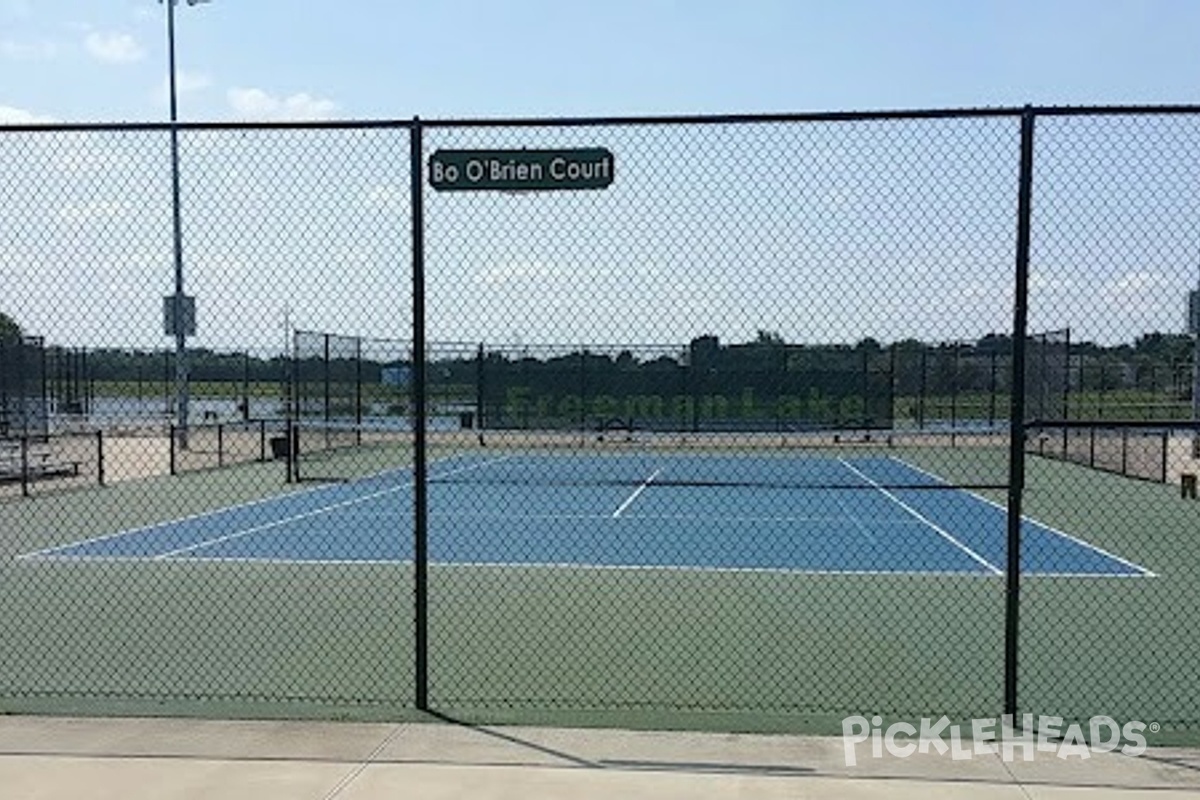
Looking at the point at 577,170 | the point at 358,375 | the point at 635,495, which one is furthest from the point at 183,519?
the point at 358,375

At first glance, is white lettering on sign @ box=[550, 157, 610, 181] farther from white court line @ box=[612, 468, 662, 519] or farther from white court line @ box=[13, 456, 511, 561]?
white court line @ box=[612, 468, 662, 519]

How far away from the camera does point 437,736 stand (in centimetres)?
616

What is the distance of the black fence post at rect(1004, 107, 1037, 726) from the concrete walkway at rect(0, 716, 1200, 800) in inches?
26.0

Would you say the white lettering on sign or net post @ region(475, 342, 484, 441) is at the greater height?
the white lettering on sign

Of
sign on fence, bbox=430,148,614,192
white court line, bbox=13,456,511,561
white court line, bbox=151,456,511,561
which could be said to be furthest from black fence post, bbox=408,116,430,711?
white court line, bbox=13,456,511,561

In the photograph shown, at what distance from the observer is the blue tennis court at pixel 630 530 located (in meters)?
13.3

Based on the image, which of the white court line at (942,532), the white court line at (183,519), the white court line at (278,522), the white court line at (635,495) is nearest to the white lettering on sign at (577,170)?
the white court line at (942,532)

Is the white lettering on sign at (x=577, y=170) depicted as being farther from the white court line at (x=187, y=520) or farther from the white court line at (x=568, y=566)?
the white court line at (x=187, y=520)

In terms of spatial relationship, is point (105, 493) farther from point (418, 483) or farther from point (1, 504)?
point (418, 483)

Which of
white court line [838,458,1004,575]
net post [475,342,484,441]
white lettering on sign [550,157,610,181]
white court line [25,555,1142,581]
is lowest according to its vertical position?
white court line [838,458,1004,575]

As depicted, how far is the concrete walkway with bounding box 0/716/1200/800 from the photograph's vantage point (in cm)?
531

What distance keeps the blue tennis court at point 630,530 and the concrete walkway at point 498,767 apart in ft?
21.9

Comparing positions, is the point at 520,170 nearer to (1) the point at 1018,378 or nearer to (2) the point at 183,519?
(1) the point at 1018,378

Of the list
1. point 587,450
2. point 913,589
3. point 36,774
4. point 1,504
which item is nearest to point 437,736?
point 36,774
